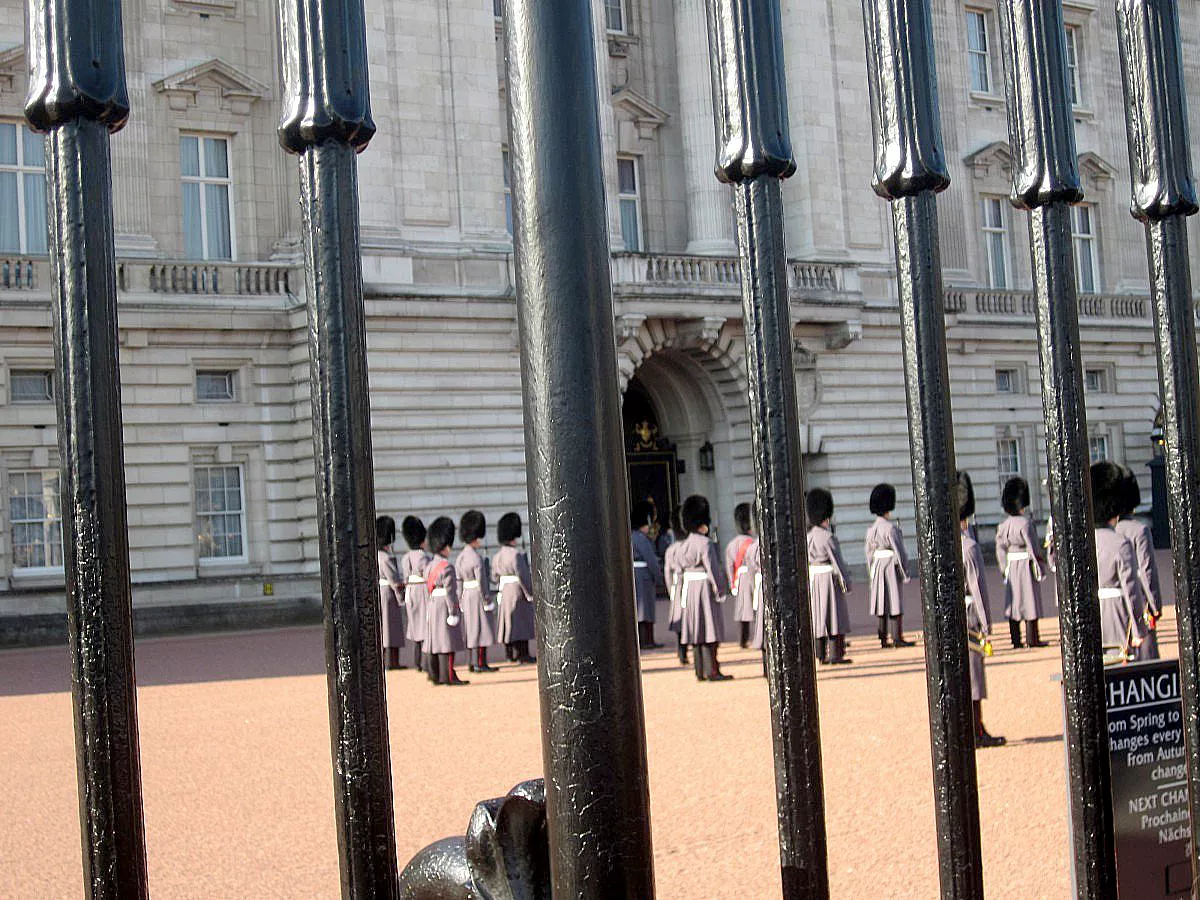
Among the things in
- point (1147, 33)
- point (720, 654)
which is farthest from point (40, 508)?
point (1147, 33)

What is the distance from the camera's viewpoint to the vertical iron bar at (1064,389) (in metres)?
2.20

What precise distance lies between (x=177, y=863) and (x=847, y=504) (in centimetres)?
1988

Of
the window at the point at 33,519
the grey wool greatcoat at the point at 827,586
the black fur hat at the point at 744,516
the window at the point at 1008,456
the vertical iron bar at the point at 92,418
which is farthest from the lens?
the window at the point at 1008,456

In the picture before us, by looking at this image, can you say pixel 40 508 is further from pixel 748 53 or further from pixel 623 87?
pixel 748 53

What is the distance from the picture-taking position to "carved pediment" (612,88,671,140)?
81.5ft

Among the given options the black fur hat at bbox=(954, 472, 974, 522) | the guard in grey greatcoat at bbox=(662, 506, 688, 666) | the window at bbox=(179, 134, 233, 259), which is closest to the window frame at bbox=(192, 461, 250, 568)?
the window at bbox=(179, 134, 233, 259)

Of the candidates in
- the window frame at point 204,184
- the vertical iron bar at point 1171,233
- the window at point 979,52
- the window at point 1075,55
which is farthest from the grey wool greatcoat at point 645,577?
the window at point 1075,55

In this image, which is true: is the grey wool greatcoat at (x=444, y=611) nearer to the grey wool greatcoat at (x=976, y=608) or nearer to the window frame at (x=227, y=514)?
the grey wool greatcoat at (x=976, y=608)

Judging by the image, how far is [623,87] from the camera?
2500cm

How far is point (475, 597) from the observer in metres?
14.0

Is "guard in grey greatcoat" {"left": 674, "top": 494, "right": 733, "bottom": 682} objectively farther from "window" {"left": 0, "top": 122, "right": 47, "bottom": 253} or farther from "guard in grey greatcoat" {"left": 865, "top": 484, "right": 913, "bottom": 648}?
"window" {"left": 0, "top": 122, "right": 47, "bottom": 253}

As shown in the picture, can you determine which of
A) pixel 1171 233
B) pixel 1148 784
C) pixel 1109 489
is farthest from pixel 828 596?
pixel 1171 233

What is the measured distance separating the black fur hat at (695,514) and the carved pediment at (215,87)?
460 inches

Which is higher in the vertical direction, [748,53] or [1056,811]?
[748,53]
